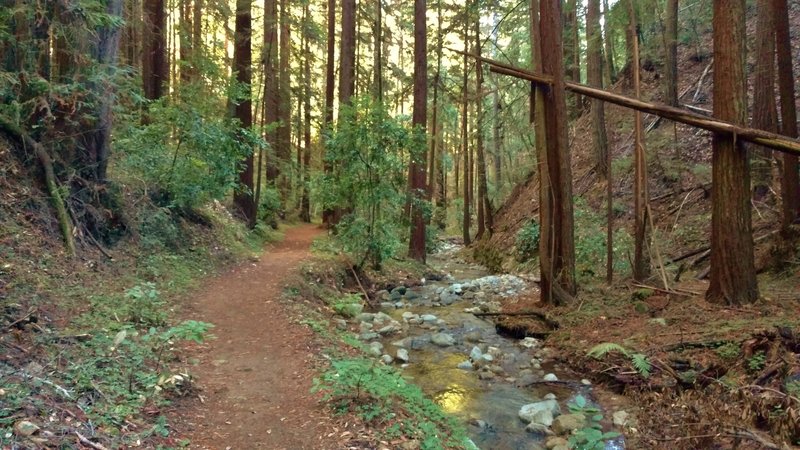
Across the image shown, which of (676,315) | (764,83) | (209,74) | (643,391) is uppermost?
(209,74)

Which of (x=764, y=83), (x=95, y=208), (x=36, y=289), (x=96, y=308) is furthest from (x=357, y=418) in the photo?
(x=764, y=83)

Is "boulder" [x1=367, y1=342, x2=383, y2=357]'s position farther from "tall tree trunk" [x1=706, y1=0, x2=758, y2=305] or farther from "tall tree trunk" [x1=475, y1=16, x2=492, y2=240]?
"tall tree trunk" [x1=475, y1=16, x2=492, y2=240]

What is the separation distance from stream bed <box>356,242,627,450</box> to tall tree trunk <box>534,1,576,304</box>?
61.7 inches

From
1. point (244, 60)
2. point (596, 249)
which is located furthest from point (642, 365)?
point (244, 60)

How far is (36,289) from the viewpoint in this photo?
5332 mm

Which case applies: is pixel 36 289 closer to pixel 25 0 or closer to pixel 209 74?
pixel 25 0

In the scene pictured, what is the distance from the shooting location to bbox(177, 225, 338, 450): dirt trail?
162 inches

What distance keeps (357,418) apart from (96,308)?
3437 mm

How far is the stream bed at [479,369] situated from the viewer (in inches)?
212

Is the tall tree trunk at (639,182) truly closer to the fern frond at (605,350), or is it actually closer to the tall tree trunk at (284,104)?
the fern frond at (605,350)

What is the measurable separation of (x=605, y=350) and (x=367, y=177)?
6278 mm

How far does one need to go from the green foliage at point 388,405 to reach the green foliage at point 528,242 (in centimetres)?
1051

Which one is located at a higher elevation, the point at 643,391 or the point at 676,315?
the point at 676,315

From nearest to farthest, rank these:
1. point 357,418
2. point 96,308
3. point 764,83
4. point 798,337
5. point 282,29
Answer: point 357,418
point 798,337
point 96,308
point 764,83
point 282,29
